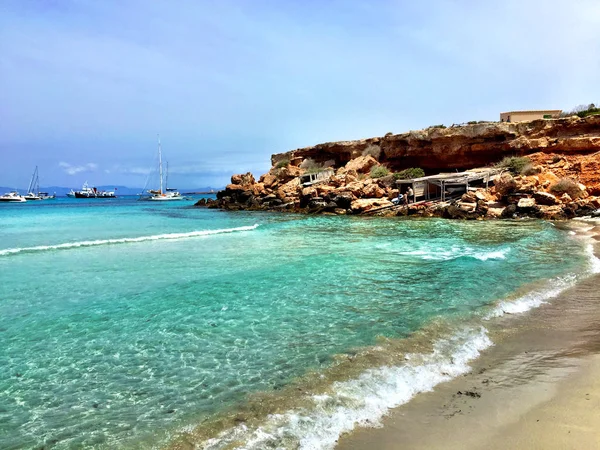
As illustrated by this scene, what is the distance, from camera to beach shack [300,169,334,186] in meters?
44.4

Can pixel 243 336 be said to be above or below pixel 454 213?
below

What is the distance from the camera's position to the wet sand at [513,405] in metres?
3.91

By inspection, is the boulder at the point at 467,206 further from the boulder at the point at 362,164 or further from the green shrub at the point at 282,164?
the green shrub at the point at 282,164

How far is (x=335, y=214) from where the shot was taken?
33.8m

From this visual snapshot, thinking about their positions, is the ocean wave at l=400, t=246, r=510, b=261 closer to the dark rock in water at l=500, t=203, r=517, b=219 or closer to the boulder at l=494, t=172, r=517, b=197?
the dark rock in water at l=500, t=203, r=517, b=219

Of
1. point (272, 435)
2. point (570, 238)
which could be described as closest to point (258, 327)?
point (272, 435)

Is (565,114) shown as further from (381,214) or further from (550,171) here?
(381,214)

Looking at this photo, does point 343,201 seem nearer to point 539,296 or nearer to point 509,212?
point 509,212

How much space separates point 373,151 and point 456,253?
115 ft

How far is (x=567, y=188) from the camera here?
2717 centimetres

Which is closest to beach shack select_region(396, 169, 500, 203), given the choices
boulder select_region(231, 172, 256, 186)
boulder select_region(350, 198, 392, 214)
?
boulder select_region(350, 198, 392, 214)

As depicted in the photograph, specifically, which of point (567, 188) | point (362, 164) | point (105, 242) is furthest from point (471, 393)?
point (362, 164)

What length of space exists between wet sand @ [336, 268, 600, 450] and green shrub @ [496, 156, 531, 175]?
30883 millimetres

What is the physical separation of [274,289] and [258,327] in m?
2.75
